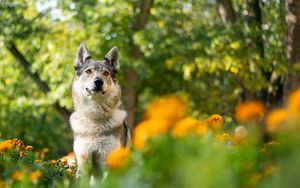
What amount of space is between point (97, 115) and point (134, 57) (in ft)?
29.0

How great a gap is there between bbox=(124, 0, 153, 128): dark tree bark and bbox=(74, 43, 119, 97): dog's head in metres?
7.52

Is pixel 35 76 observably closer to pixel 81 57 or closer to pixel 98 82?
pixel 81 57

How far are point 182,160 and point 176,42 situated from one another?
13.1 meters

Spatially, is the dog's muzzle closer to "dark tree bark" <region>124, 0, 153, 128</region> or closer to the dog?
the dog

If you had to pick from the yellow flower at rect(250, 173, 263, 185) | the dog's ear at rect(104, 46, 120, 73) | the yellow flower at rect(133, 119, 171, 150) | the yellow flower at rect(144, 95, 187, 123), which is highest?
the dog's ear at rect(104, 46, 120, 73)

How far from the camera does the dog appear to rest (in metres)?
7.06

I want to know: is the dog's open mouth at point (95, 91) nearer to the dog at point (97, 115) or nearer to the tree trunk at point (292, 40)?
the dog at point (97, 115)

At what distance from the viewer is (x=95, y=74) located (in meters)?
7.32

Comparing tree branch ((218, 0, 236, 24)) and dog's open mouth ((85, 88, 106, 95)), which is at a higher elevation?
tree branch ((218, 0, 236, 24))

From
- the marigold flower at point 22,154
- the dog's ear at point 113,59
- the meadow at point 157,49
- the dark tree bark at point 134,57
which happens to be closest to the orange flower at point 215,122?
the marigold flower at point 22,154

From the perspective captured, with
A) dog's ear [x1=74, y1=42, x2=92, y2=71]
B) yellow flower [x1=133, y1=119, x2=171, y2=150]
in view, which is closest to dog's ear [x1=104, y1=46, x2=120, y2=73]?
dog's ear [x1=74, y1=42, x2=92, y2=71]

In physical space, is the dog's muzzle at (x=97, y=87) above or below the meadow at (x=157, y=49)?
below

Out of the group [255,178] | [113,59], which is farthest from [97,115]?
[255,178]

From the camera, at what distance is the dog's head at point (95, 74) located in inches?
286
